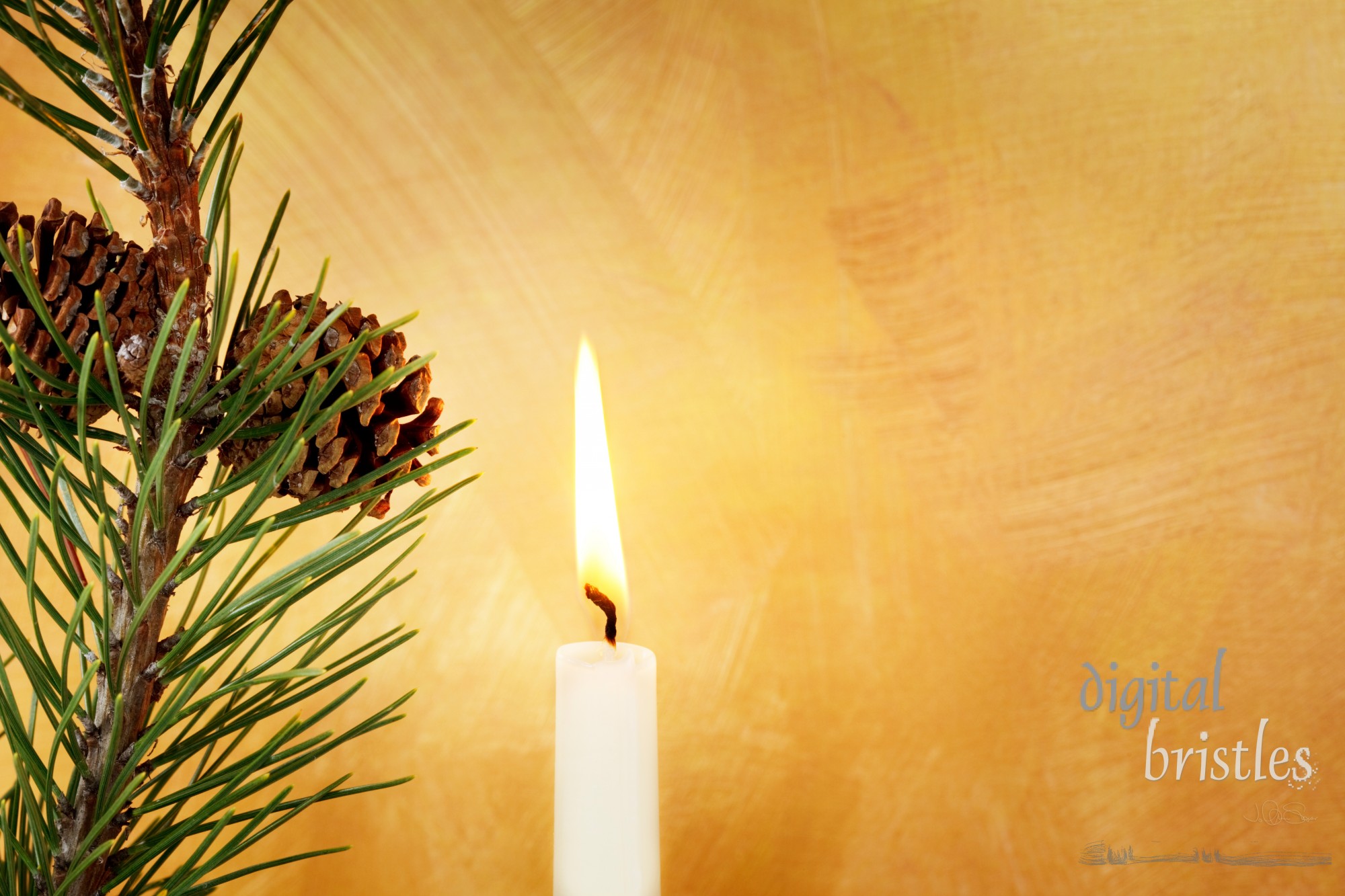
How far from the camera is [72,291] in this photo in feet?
0.93

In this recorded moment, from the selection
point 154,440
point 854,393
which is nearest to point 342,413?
point 154,440

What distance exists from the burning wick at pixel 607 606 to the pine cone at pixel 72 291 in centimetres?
18

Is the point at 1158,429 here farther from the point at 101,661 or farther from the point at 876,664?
the point at 101,661

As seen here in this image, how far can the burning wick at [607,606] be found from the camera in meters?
0.35

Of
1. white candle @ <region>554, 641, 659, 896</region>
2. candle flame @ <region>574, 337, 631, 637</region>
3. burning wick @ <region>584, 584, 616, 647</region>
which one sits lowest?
white candle @ <region>554, 641, 659, 896</region>

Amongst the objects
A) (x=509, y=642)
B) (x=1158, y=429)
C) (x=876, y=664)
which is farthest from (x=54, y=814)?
(x=1158, y=429)

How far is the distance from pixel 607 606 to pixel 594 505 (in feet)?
0.16

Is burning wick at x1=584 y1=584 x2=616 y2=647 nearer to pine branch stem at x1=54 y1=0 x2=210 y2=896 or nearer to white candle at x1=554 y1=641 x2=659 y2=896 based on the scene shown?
white candle at x1=554 y1=641 x2=659 y2=896

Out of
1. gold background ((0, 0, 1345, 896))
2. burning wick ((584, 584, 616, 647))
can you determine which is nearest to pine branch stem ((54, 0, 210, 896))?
burning wick ((584, 584, 616, 647))

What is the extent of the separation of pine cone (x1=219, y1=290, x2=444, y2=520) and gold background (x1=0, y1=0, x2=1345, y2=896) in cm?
28

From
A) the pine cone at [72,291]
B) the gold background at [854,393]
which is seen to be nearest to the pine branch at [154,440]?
the pine cone at [72,291]

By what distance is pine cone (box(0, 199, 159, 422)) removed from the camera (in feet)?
0.92

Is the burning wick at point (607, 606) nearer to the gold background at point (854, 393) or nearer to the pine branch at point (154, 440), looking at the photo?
the pine branch at point (154, 440)

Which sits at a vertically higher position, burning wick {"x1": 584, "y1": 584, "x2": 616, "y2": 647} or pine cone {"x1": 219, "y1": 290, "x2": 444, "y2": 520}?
pine cone {"x1": 219, "y1": 290, "x2": 444, "y2": 520}
